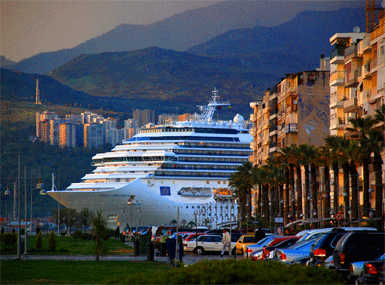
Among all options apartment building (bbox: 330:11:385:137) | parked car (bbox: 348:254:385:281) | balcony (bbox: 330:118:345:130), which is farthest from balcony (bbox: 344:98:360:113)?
parked car (bbox: 348:254:385:281)

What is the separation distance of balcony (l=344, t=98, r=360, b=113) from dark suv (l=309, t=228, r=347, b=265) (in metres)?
33.7

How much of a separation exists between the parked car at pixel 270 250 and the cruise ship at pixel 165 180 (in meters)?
81.0

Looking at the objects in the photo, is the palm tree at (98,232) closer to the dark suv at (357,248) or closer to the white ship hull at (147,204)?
the dark suv at (357,248)

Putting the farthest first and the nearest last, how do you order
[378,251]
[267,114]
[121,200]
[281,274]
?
[121,200] → [267,114] → [378,251] → [281,274]

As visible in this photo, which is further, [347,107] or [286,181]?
[286,181]

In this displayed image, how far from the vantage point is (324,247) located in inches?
830

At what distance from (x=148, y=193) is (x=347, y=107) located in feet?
214

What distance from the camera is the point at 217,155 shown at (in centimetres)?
12800

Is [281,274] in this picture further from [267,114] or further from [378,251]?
[267,114]

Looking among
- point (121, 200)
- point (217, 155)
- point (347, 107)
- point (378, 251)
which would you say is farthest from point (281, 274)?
point (217, 155)

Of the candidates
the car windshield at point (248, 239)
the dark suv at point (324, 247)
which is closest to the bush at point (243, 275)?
the dark suv at point (324, 247)

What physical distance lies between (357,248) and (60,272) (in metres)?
11.1

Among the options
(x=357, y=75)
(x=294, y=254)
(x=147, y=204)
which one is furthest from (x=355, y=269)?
(x=147, y=204)

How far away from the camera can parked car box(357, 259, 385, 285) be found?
15.9 metres
